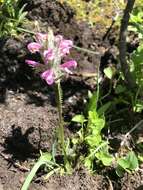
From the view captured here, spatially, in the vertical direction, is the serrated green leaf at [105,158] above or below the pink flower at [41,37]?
below

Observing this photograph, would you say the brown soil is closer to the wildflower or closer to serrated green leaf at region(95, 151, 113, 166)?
serrated green leaf at region(95, 151, 113, 166)

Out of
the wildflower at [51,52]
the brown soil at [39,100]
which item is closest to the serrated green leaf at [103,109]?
the brown soil at [39,100]

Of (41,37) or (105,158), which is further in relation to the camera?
(105,158)

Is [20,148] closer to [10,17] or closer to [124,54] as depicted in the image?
[124,54]

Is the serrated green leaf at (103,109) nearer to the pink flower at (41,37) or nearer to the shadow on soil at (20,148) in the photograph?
the shadow on soil at (20,148)

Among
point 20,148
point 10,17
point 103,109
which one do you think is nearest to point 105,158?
point 103,109

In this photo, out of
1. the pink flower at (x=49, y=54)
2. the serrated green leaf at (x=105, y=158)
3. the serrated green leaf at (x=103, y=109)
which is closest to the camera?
the pink flower at (x=49, y=54)
